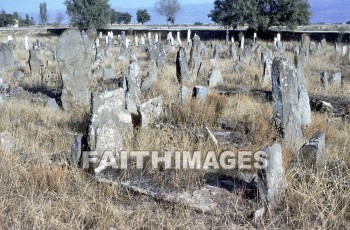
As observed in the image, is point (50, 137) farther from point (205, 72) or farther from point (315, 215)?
point (205, 72)

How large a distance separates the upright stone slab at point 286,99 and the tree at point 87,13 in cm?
3994

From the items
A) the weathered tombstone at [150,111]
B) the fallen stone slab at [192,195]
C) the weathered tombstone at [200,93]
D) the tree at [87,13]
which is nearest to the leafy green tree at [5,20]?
the tree at [87,13]

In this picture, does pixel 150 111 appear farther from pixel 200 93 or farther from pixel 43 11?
pixel 43 11

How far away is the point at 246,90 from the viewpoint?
38.9 ft

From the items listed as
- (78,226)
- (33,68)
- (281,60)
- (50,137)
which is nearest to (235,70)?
(33,68)

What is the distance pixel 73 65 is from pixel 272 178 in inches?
267

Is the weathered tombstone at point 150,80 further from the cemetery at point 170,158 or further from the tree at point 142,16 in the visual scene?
the tree at point 142,16

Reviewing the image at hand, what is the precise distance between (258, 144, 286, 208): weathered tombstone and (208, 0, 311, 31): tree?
3341 cm

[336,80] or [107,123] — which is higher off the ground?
[107,123]

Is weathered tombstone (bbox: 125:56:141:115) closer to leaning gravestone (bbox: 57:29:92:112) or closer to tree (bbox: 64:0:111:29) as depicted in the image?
leaning gravestone (bbox: 57:29:92:112)

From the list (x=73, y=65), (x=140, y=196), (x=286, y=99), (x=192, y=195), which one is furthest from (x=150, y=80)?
(x=192, y=195)

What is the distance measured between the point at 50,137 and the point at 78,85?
344cm

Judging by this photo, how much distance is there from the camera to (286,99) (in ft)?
22.2

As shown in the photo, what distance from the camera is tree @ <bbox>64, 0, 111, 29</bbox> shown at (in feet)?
147
